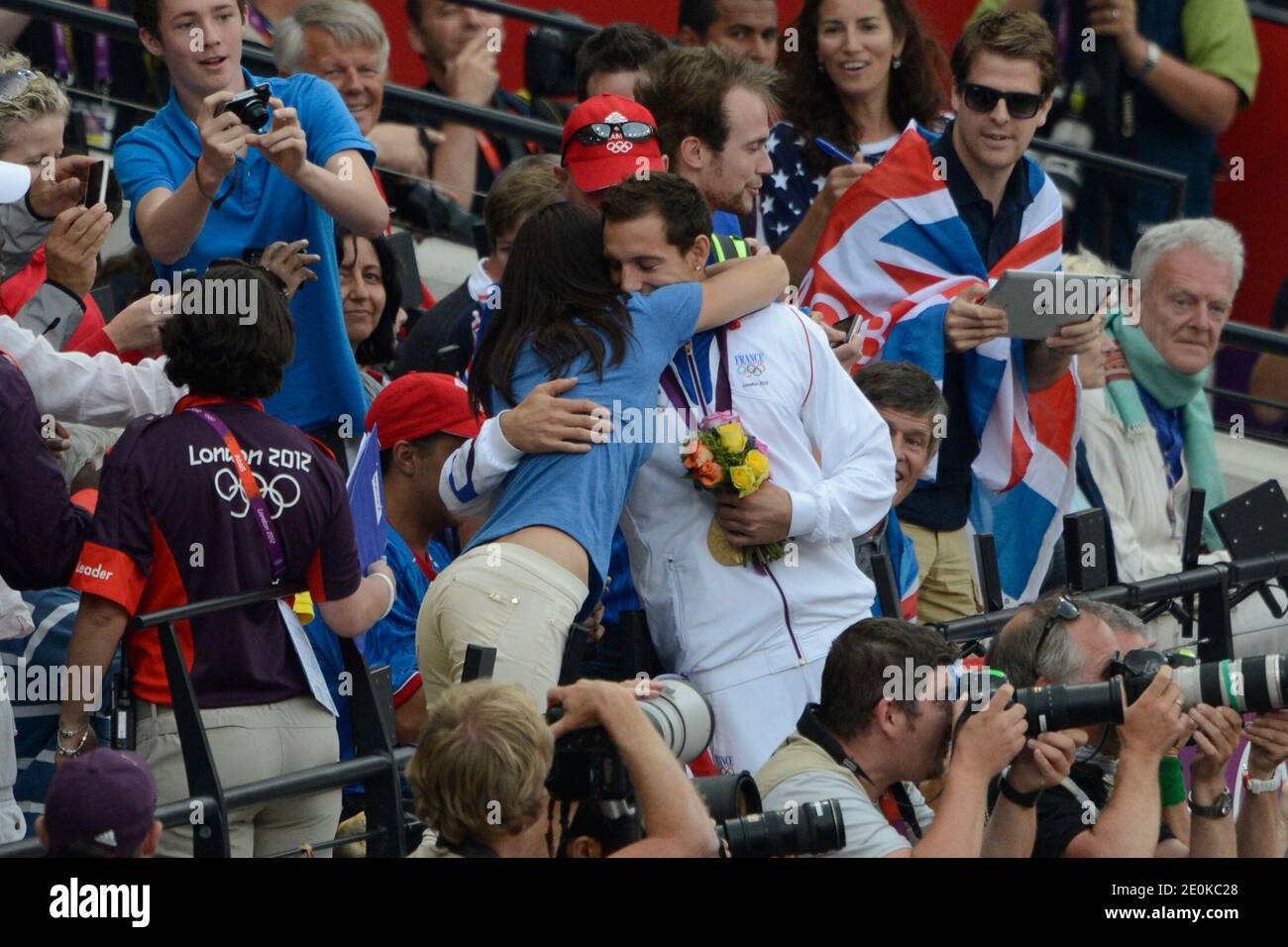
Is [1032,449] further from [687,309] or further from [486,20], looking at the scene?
[486,20]

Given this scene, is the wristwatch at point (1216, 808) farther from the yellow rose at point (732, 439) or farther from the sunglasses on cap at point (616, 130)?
the sunglasses on cap at point (616, 130)

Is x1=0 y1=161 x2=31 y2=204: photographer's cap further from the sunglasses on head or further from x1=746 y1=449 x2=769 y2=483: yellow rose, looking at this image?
x1=746 y1=449 x2=769 y2=483: yellow rose

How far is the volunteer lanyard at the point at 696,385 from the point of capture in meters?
5.10

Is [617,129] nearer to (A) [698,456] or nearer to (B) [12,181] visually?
(A) [698,456]

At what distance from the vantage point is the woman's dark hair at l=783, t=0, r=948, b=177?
7.11 m

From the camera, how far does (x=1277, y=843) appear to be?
5117 mm

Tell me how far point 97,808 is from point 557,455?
1.40m

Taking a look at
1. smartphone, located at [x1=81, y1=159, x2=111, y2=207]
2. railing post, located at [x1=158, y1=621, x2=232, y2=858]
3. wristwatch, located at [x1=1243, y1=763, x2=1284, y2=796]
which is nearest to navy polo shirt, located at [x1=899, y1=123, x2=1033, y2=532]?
wristwatch, located at [x1=1243, y1=763, x2=1284, y2=796]

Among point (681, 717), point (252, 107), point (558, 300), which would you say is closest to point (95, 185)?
point (252, 107)

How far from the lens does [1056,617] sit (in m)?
4.92

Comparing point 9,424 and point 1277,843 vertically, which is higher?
point 9,424
